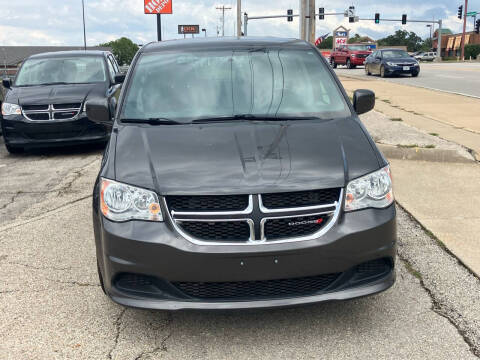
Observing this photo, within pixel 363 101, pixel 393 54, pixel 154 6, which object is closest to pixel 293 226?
pixel 363 101

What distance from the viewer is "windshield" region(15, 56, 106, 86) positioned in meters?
10.5

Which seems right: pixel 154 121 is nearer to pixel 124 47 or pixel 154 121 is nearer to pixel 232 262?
pixel 232 262

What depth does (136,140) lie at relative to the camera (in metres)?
3.74

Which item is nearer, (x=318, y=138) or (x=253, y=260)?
(x=253, y=260)

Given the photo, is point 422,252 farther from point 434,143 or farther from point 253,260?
point 434,143

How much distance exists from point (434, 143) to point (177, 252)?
6500 millimetres

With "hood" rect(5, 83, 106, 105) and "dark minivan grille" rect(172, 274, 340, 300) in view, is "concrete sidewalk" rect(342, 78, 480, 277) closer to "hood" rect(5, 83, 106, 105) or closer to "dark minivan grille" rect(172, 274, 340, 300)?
"dark minivan grille" rect(172, 274, 340, 300)

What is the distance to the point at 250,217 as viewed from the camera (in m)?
3.10

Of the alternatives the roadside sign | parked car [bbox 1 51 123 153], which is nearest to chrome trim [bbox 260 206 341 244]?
parked car [bbox 1 51 123 153]

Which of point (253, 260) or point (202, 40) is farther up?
point (202, 40)

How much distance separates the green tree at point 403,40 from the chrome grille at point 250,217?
15435 cm

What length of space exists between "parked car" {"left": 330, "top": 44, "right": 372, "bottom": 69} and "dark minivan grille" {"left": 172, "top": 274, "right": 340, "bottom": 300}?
→ 136ft

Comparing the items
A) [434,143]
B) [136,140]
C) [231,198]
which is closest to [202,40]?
[136,140]

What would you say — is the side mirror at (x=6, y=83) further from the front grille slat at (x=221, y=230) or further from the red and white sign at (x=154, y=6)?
the red and white sign at (x=154, y=6)
